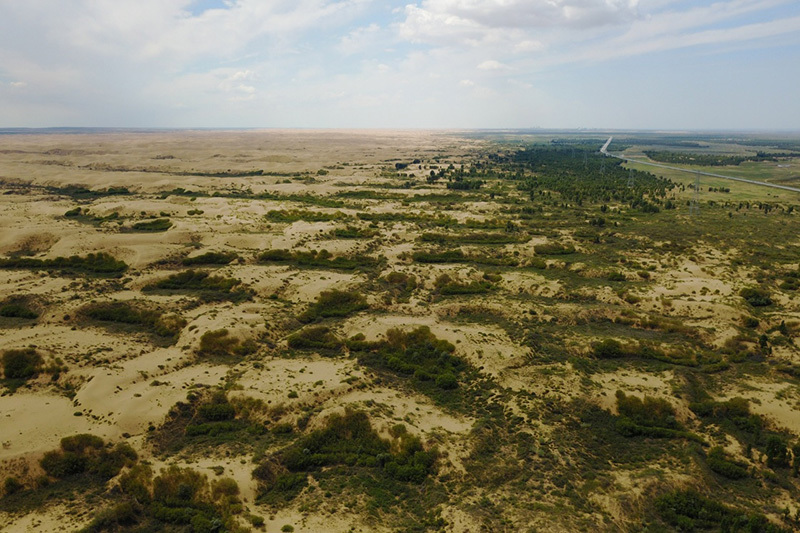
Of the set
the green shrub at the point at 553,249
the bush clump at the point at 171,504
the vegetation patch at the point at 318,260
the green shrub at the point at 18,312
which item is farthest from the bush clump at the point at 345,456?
the green shrub at the point at 553,249

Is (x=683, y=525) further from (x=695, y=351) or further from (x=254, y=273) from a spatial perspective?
(x=254, y=273)

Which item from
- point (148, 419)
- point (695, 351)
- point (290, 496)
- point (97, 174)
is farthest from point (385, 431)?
point (97, 174)

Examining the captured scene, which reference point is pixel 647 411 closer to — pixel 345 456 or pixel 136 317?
pixel 345 456

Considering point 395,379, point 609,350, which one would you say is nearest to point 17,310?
point 395,379

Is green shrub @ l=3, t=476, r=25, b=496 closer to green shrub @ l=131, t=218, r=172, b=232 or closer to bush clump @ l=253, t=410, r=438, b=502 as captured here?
bush clump @ l=253, t=410, r=438, b=502

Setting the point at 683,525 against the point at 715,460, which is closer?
the point at 683,525

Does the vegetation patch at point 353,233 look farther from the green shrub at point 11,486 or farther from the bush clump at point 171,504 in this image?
the green shrub at point 11,486
